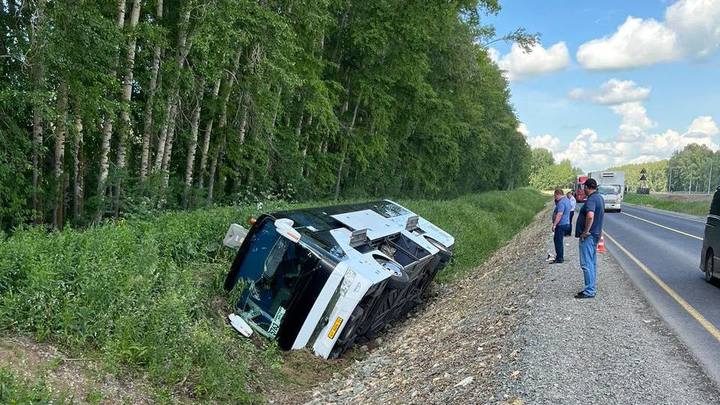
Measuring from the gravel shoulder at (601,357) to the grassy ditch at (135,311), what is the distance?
10.2ft

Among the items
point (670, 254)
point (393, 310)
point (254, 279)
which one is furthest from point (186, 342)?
point (670, 254)

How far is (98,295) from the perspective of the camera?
5.75 meters

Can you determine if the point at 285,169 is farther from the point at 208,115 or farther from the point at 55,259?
the point at 55,259

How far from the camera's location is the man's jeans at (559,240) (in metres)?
12.2

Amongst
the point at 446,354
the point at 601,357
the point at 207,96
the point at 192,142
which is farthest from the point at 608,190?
the point at 601,357

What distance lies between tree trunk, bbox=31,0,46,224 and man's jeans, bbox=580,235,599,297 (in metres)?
9.18

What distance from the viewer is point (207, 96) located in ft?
53.2

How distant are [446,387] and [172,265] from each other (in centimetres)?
388

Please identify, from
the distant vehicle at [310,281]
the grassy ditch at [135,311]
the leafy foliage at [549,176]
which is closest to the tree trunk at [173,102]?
the grassy ditch at [135,311]

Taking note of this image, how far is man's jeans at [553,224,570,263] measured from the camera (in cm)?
1219

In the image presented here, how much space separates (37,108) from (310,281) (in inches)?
244

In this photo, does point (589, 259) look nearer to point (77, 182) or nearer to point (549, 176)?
point (77, 182)

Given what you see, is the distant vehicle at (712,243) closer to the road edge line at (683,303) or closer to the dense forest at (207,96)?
the road edge line at (683,303)

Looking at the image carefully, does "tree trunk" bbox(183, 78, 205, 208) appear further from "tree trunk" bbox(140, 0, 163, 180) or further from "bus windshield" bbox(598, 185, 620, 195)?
"bus windshield" bbox(598, 185, 620, 195)
